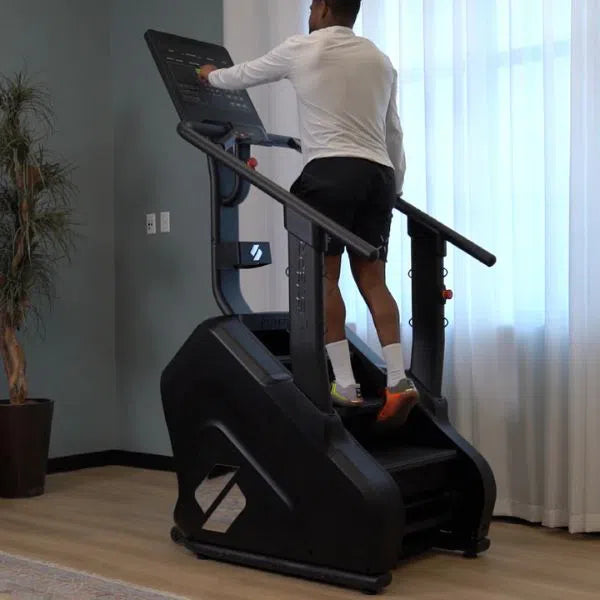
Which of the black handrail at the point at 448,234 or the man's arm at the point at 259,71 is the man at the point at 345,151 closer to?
the man's arm at the point at 259,71

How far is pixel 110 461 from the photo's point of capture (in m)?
5.05

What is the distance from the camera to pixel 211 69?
3.31 metres

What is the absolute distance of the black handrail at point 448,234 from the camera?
3.08 m

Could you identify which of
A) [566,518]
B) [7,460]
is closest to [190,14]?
[7,460]

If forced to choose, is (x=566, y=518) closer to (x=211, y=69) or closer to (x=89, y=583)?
(x=89, y=583)

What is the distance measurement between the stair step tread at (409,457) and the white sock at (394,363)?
22 centimetres

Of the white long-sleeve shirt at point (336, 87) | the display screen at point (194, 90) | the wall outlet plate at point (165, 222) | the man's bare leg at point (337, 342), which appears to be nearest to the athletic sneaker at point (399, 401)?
the man's bare leg at point (337, 342)

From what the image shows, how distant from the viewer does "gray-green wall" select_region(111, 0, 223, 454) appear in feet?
15.7

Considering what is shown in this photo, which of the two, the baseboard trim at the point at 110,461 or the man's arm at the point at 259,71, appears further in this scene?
the baseboard trim at the point at 110,461

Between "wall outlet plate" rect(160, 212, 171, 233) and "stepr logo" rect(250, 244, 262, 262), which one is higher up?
"wall outlet plate" rect(160, 212, 171, 233)

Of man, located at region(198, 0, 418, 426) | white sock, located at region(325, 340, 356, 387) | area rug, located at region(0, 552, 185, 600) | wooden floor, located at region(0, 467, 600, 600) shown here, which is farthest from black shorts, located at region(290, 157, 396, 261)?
area rug, located at region(0, 552, 185, 600)

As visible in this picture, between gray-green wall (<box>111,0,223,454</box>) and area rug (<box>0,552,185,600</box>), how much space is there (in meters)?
1.95

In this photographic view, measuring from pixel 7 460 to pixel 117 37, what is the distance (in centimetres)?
225

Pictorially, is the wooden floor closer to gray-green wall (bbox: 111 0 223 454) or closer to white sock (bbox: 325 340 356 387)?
white sock (bbox: 325 340 356 387)
